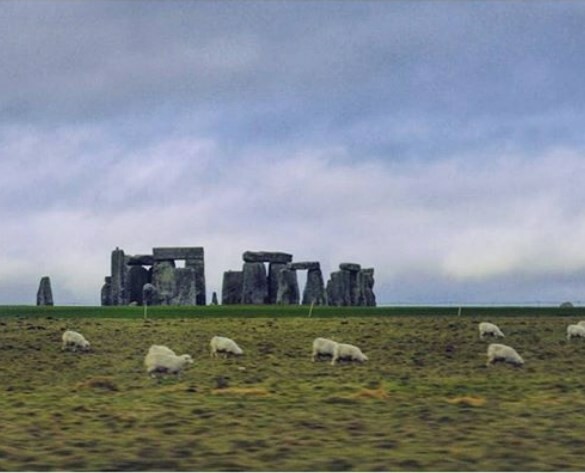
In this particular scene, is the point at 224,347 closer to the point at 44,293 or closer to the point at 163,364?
the point at 163,364

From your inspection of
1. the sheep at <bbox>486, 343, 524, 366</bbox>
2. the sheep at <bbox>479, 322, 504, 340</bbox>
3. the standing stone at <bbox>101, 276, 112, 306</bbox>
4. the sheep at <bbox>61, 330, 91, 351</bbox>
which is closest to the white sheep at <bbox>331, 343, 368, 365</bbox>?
the sheep at <bbox>486, 343, 524, 366</bbox>

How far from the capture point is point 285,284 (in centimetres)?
5894

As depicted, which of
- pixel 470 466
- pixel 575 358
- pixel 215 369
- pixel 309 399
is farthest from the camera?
pixel 575 358

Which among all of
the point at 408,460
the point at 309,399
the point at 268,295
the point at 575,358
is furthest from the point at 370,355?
the point at 268,295

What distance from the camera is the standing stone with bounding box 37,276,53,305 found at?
61.3 meters

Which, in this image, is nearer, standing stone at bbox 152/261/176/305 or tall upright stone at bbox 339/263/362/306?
standing stone at bbox 152/261/176/305

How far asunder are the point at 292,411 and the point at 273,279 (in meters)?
48.7

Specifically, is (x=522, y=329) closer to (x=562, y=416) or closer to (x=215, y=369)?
(x=215, y=369)

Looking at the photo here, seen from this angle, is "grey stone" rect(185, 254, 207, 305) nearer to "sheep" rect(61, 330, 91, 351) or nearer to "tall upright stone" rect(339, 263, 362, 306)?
"tall upright stone" rect(339, 263, 362, 306)

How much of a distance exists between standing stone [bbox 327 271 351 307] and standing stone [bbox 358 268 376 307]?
99 centimetres

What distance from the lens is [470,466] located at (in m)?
8.45

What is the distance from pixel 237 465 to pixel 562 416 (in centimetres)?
456

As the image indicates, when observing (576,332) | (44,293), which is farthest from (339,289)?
(576,332)

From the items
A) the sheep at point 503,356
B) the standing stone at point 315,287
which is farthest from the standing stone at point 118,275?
the sheep at point 503,356
